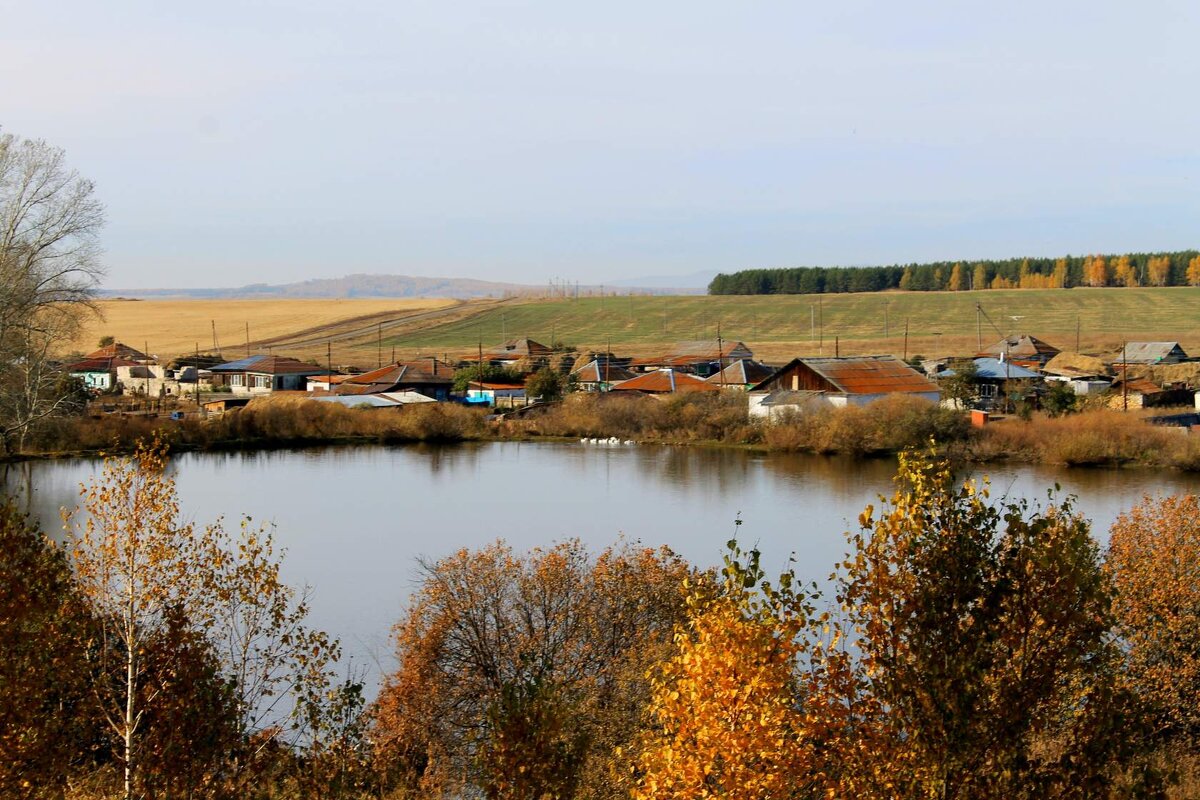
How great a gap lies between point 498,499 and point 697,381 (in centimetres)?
1540

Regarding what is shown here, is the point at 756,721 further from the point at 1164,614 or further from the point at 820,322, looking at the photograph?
the point at 820,322

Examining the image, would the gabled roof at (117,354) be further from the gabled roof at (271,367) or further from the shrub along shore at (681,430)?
the shrub along shore at (681,430)

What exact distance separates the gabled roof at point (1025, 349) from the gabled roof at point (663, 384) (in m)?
11.9

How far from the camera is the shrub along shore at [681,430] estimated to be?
81.3 feet

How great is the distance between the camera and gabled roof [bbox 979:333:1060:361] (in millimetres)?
40706

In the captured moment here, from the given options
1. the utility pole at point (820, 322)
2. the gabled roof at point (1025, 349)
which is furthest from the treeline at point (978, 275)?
the gabled roof at point (1025, 349)

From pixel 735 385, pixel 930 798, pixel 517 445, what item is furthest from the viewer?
pixel 735 385

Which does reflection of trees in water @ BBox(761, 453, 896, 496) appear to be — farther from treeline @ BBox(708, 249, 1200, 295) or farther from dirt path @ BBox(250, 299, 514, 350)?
treeline @ BBox(708, 249, 1200, 295)

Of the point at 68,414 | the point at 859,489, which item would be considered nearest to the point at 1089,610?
the point at 859,489

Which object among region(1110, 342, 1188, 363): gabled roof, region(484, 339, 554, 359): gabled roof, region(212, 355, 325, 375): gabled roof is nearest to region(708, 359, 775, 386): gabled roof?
region(484, 339, 554, 359): gabled roof

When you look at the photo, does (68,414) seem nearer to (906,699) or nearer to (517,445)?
(517,445)

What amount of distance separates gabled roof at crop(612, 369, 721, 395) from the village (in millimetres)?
42

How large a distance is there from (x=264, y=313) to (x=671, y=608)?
6230 cm

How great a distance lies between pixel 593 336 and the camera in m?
56.5
